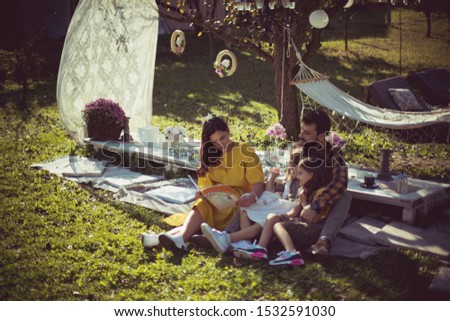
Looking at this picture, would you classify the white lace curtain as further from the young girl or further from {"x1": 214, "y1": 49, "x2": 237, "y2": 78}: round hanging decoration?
the young girl

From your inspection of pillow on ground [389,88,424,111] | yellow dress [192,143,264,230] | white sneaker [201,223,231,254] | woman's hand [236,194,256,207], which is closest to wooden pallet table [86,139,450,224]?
yellow dress [192,143,264,230]

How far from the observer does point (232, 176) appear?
495 centimetres

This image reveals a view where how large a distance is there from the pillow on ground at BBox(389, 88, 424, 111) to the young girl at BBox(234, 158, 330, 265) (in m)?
5.29

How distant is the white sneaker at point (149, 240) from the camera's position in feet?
15.2

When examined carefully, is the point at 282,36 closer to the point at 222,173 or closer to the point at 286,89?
the point at 286,89

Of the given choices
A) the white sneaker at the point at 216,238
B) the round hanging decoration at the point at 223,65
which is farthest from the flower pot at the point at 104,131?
the white sneaker at the point at 216,238

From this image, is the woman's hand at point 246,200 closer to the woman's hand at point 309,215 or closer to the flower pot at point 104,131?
the woman's hand at point 309,215

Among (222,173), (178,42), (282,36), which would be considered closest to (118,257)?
(222,173)

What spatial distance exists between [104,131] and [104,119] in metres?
0.19

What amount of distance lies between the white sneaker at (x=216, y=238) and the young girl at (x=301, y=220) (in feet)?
0.41

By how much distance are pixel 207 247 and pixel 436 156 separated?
465 cm

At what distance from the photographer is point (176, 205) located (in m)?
5.69

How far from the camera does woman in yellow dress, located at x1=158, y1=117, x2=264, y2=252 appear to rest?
4.77 meters
